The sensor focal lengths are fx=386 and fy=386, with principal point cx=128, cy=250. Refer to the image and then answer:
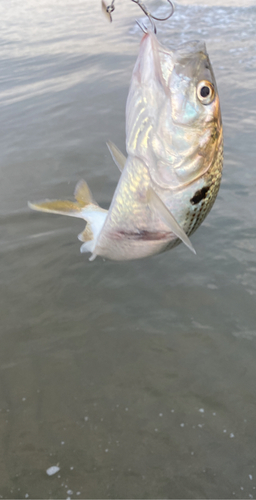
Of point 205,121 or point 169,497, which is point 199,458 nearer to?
point 169,497

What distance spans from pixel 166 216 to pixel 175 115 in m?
0.40

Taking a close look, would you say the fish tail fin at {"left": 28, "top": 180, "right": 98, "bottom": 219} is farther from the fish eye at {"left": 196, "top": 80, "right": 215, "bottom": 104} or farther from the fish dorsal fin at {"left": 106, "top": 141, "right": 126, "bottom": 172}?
the fish eye at {"left": 196, "top": 80, "right": 215, "bottom": 104}

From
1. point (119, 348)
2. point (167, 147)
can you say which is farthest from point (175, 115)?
→ point (119, 348)

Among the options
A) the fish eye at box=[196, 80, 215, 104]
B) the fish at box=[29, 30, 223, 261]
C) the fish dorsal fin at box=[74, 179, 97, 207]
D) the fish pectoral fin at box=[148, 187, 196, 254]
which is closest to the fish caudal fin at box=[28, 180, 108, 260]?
the fish dorsal fin at box=[74, 179, 97, 207]

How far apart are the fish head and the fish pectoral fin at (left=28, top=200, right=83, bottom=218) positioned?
17.4 inches

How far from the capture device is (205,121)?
150 centimetres

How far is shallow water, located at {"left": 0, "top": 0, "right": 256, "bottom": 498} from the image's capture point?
1.80 meters

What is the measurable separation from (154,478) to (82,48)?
800 cm

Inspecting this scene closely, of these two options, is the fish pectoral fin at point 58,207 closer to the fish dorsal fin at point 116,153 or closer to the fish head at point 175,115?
the fish dorsal fin at point 116,153

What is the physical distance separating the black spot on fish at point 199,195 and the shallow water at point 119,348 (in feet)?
3.47

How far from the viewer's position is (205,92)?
1461 millimetres

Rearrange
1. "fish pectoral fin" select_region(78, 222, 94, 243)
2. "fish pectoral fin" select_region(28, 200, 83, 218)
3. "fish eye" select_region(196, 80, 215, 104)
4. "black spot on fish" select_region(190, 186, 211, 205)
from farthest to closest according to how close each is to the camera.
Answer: "fish pectoral fin" select_region(78, 222, 94, 243) → "fish pectoral fin" select_region(28, 200, 83, 218) → "black spot on fish" select_region(190, 186, 211, 205) → "fish eye" select_region(196, 80, 215, 104)

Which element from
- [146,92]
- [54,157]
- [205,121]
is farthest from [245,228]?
[54,157]

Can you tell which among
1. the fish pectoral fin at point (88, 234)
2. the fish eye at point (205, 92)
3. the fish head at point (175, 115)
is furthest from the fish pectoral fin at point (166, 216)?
the fish pectoral fin at point (88, 234)
